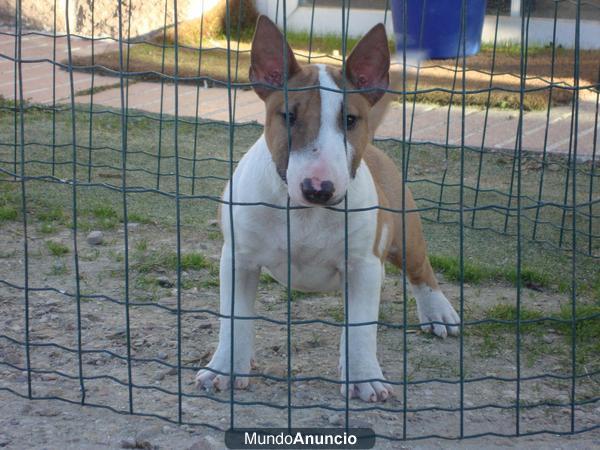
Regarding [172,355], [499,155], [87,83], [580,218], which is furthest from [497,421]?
[87,83]

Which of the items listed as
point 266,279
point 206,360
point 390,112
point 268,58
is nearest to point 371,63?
point 268,58

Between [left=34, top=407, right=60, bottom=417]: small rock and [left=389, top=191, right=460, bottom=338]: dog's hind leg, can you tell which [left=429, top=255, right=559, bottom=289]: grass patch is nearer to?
[left=389, top=191, right=460, bottom=338]: dog's hind leg

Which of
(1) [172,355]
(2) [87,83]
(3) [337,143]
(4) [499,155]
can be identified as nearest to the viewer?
(3) [337,143]

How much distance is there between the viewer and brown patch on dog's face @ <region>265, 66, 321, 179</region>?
2.86 metres

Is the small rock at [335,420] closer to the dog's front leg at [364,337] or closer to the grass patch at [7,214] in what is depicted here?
the dog's front leg at [364,337]

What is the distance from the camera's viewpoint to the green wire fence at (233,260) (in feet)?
9.66

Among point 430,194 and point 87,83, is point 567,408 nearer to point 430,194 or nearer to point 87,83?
point 430,194

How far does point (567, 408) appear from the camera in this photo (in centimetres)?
319

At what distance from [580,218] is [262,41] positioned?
3.07 metres

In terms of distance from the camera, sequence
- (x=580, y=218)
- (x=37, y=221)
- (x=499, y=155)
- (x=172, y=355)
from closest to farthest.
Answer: (x=172, y=355) < (x=37, y=221) < (x=580, y=218) < (x=499, y=155)

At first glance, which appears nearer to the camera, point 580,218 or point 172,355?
point 172,355

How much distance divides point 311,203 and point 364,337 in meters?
0.69

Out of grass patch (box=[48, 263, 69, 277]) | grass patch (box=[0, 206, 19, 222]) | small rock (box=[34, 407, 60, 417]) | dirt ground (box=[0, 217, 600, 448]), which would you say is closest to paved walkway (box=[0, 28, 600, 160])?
grass patch (box=[0, 206, 19, 222])

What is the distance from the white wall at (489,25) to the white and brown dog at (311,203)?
5644 millimetres
